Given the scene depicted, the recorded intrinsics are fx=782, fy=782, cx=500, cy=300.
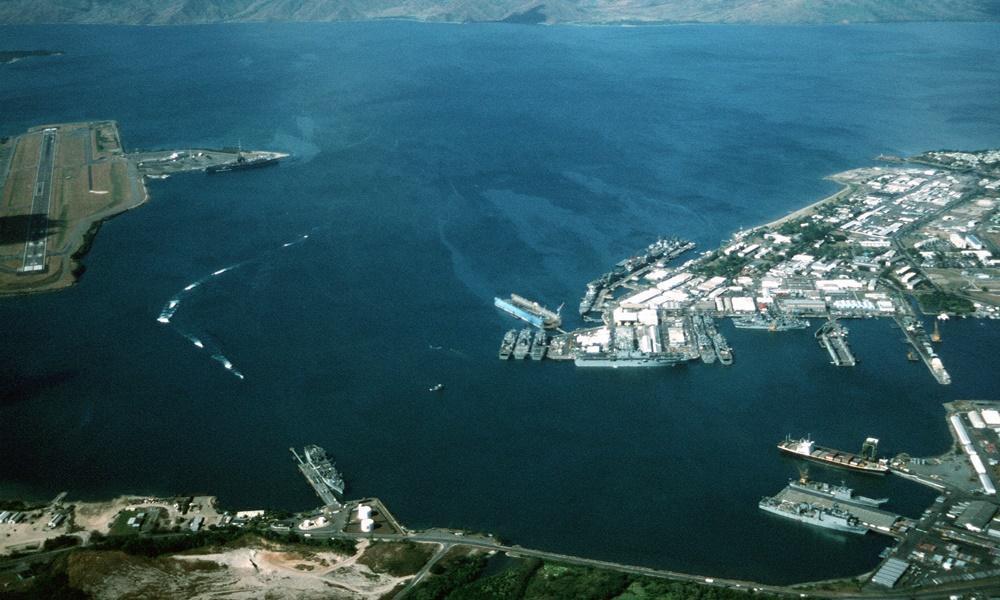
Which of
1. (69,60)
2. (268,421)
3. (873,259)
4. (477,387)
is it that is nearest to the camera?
(268,421)

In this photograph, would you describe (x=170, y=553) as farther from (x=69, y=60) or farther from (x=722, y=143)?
(x=69, y=60)

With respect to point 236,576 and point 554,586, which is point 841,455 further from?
point 236,576

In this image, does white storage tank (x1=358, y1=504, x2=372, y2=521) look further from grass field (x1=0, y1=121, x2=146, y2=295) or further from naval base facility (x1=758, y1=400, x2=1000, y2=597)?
grass field (x1=0, y1=121, x2=146, y2=295)

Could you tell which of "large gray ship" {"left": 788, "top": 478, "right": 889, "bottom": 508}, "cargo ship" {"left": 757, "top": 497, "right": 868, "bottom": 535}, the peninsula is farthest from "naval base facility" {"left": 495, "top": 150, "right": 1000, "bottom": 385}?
the peninsula

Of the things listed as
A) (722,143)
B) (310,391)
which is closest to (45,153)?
(310,391)

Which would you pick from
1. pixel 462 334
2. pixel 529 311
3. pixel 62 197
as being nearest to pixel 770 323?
pixel 529 311

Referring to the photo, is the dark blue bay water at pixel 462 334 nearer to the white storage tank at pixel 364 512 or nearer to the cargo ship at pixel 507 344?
the cargo ship at pixel 507 344

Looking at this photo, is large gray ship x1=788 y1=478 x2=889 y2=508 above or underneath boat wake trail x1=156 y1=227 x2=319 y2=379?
underneath
